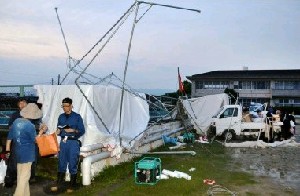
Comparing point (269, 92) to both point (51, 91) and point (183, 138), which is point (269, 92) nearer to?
point (183, 138)

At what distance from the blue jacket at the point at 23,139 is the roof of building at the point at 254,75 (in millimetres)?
45377

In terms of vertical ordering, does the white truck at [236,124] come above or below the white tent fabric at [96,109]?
below

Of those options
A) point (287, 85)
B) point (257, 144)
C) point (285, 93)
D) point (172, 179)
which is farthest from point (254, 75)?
point (172, 179)

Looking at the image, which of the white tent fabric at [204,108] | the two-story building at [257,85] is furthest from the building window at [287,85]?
the white tent fabric at [204,108]

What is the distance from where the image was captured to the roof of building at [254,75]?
4791 cm

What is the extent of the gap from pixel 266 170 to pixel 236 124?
25.4ft

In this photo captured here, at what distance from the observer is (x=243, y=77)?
161ft

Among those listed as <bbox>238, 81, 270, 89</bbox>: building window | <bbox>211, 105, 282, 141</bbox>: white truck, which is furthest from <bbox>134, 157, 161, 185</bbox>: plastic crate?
<bbox>238, 81, 270, 89</bbox>: building window

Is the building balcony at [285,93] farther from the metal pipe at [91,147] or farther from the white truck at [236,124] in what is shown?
the metal pipe at [91,147]

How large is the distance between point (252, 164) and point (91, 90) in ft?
20.1

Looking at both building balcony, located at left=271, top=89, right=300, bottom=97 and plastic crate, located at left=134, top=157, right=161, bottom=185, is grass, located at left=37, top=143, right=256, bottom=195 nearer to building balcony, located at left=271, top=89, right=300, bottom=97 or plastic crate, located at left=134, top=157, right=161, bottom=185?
plastic crate, located at left=134, top=157, right=161, bottom=185

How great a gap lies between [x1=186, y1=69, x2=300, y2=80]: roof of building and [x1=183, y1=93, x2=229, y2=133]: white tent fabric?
2927 cm

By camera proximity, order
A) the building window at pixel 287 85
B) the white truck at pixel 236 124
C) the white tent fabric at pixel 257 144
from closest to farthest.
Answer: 1. the white tent fabric at pixel 257 144
2. the white truck at pixel 236 124
3. the building window at pixel 287 85

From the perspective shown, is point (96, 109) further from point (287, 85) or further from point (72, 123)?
point (287, 85)
